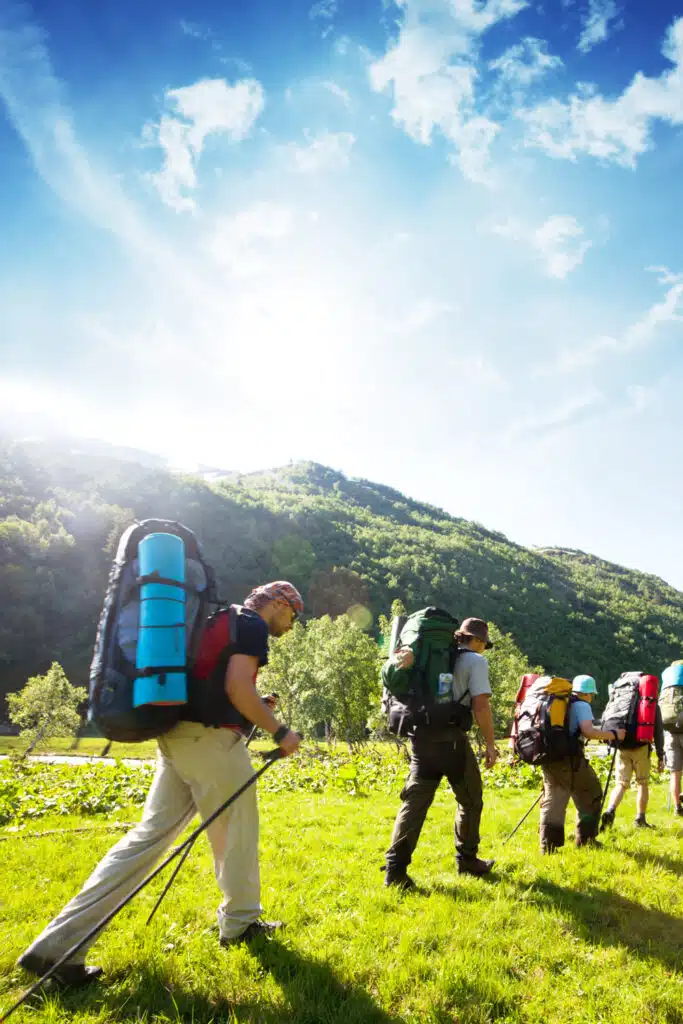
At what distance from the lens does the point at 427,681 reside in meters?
5.55

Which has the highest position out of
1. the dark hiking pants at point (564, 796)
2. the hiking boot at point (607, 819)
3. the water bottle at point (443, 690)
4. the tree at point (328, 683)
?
the water bottle at point (443, 690)

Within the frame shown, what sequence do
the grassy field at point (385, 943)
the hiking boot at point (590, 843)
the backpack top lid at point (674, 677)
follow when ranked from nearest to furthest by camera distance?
the grassy field at point (385, 943) < the hiking boot at point (590, 843) < the backpack top lid at point (674, 677)

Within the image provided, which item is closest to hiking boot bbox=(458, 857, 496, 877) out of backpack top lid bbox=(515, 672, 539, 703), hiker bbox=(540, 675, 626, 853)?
hiker bbox=(540, 675, 626, 853)

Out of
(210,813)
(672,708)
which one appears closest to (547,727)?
(672,708)

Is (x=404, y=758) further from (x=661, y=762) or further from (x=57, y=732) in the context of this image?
(x=57, y=732)

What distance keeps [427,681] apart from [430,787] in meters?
1.14

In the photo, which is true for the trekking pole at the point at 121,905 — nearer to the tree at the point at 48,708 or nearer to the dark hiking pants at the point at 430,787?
the dark hiking pants at the point at 430,787

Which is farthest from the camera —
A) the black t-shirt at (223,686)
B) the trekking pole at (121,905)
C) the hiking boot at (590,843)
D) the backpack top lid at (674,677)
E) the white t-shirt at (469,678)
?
the backpack top lid at (674,677)

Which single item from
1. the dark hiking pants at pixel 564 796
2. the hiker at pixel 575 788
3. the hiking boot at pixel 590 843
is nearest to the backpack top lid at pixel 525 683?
the hiker at pixel 575 788

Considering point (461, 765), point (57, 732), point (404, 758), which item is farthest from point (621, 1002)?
point (57, 732)

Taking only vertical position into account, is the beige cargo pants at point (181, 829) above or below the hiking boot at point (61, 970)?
above

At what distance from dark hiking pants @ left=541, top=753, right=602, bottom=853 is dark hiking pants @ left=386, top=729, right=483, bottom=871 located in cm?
149

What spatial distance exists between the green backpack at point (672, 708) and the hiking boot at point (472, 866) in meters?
5.15

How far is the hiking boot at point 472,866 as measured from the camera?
5.88 metres
